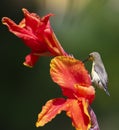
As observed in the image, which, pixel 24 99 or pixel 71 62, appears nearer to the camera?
pixel 71 62

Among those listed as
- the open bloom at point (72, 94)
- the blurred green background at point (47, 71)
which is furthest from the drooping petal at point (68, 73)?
the blurred green background at point (47, 71)

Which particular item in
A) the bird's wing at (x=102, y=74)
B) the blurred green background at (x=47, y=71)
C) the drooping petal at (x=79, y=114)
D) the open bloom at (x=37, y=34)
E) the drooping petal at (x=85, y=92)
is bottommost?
the blurred green background at (x=47, y=71)

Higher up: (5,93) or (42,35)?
(42,35)

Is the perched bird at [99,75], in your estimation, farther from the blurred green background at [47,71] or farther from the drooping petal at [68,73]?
the blurred green background at [47,71]

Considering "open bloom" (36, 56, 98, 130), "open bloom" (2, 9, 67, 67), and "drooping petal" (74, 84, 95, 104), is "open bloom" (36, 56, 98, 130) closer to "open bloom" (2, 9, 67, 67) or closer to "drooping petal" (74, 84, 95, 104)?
"drooping petal" (74, 84, 95, 104)

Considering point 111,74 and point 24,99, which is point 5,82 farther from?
point 111,74

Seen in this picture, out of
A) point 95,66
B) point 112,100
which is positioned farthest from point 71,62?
point 112,100

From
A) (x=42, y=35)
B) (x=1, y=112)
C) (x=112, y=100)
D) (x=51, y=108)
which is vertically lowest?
(x=112, y=100)

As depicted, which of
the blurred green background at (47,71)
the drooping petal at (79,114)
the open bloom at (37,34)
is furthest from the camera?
the blurred green background at (47,71)
